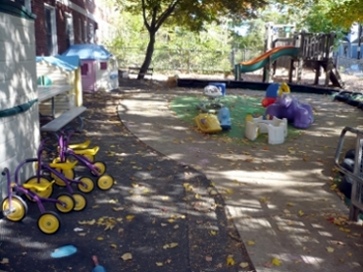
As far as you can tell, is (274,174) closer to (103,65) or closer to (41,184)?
(41,184)

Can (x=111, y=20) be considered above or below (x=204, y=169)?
above

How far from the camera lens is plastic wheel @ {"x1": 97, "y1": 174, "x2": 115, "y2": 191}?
5062 mm

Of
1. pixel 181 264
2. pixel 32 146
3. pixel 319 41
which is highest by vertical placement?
pixel 319 41

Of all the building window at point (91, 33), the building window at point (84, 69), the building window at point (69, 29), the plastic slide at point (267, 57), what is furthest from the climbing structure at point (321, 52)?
the building window at point (91, 33)

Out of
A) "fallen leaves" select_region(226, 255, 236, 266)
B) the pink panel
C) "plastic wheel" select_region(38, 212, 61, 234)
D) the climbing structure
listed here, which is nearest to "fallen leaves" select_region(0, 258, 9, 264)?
"plastic wheel" select_region(38, 212, 61, 234)

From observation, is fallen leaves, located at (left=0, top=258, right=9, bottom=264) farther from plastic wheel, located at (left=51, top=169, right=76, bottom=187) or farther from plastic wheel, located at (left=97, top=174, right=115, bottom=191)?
plastic wheel, located at (left=97, top=174, right=115, bottom=191)

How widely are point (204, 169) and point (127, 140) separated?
89.8 inches

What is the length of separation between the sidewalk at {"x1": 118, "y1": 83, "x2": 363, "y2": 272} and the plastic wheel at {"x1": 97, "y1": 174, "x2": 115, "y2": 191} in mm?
1422

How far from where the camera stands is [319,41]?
62.7 feet

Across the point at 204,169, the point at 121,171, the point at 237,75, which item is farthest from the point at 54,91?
the point at 237,75

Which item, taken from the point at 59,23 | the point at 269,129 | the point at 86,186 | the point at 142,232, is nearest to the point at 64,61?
the point at 59,23

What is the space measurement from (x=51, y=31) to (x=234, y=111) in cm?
721

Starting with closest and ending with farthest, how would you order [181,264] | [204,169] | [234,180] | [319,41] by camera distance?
[181,264] → [234,180] → [204,169] → [319,41]

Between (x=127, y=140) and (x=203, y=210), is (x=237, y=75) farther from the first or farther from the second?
(x=203, y=210)
